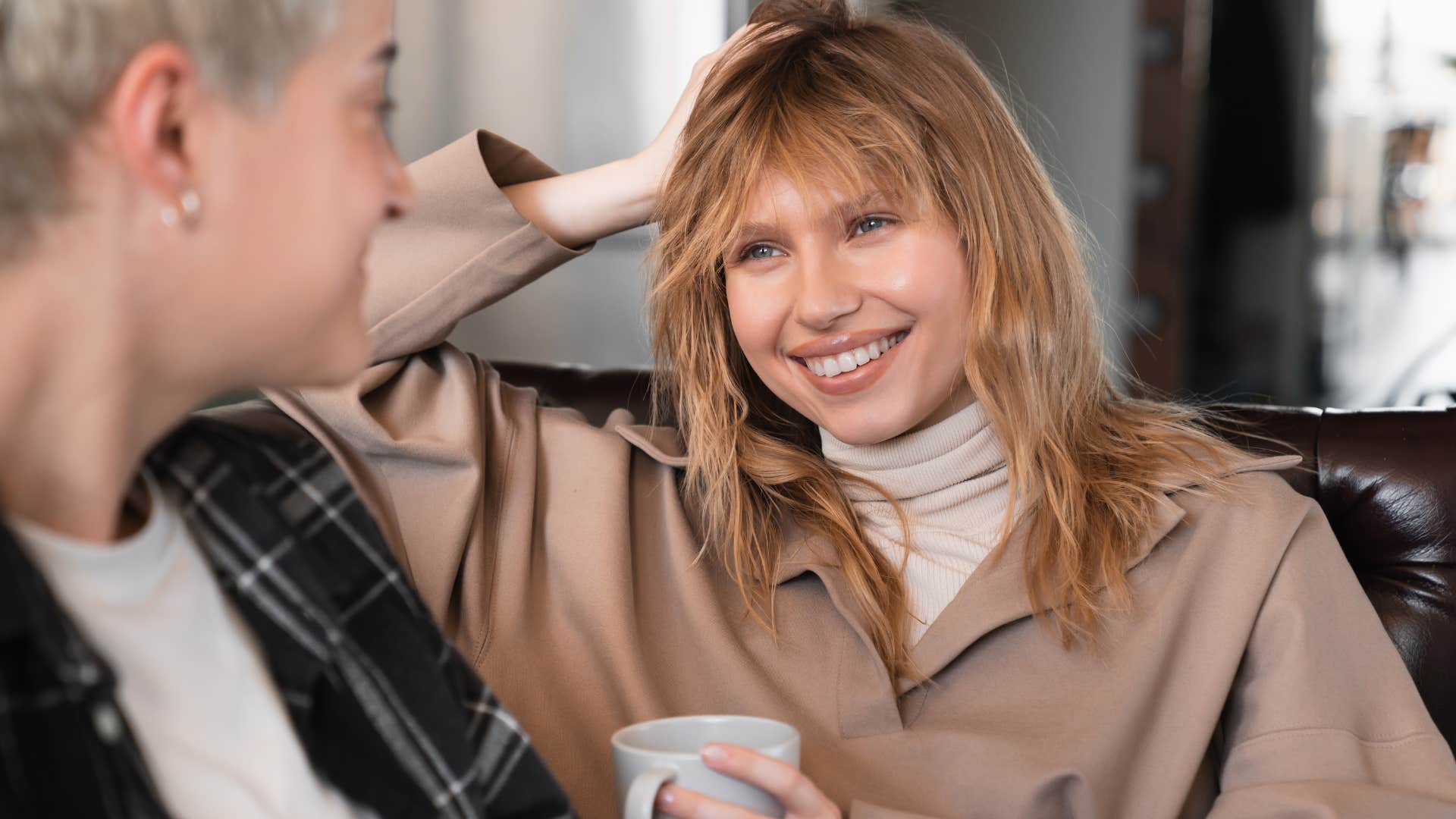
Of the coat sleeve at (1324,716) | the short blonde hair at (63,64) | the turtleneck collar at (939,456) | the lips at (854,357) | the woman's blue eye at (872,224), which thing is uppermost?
the short blonde hair at (63,64)

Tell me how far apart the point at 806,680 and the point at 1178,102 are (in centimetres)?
350

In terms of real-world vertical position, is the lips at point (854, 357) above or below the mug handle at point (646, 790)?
above

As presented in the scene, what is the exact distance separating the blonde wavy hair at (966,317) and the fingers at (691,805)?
0.48 metres

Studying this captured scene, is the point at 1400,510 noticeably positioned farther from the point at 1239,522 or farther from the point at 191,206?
the point at 191,206

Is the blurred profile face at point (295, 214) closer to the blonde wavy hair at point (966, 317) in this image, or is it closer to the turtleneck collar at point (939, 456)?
the blonde wavy hair at point (966, 317)

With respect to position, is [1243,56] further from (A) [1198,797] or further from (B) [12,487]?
(B) [12,487]

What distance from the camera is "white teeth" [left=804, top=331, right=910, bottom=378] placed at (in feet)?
4.29

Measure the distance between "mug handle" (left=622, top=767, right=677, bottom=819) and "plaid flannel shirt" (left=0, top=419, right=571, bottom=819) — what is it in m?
0.12

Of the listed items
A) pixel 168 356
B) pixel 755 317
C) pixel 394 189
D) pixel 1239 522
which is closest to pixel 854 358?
pixel 755 317

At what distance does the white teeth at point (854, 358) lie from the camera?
131 cm

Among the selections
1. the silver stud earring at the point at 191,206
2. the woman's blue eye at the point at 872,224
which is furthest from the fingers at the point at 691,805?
the woman's blue eye at the point at 872,224

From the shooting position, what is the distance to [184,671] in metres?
0.73

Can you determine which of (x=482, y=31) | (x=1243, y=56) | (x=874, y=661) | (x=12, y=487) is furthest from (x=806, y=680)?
(x=1243, y=56)

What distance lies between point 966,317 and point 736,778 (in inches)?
25.4
